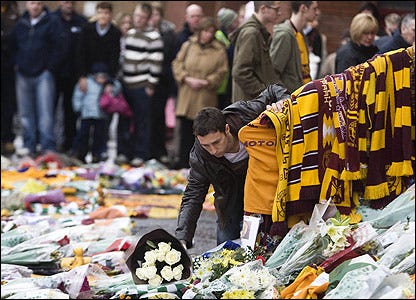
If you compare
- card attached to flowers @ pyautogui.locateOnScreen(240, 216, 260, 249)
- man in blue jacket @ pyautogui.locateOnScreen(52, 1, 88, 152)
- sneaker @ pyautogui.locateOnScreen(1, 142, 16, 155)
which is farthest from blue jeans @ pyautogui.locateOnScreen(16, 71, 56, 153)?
card attached to flowers @ pyautogui.locateOnScreen(240, 216, 260, 249)

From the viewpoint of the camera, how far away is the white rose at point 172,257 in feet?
22.1

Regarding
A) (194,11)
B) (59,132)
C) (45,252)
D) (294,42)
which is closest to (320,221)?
(45,252)

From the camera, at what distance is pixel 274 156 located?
725 cm

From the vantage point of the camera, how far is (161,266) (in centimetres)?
677

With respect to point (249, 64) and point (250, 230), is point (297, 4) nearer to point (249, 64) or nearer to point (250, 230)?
point (249, 64)

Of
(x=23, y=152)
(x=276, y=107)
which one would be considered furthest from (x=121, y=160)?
(x=276, y=107)

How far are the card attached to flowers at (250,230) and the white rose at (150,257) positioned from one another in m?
0.66

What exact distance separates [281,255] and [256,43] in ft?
11.1

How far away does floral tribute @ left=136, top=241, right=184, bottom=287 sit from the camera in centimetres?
670

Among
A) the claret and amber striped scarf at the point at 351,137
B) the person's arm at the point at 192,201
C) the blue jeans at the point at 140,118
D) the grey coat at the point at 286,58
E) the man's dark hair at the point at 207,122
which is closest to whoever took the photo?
the man's dark hair at the point at 207,122

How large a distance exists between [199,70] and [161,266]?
24.6 feet

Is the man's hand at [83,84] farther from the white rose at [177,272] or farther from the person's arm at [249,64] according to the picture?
the white rose at [177,272]

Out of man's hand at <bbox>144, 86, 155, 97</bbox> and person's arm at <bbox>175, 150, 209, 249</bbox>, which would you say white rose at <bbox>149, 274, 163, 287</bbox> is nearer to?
person's arm at <bbox>175, 150, 209, 249</bbox>

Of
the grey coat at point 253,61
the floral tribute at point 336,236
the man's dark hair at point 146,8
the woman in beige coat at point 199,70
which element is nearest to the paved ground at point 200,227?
the grey coat at point 253,61
